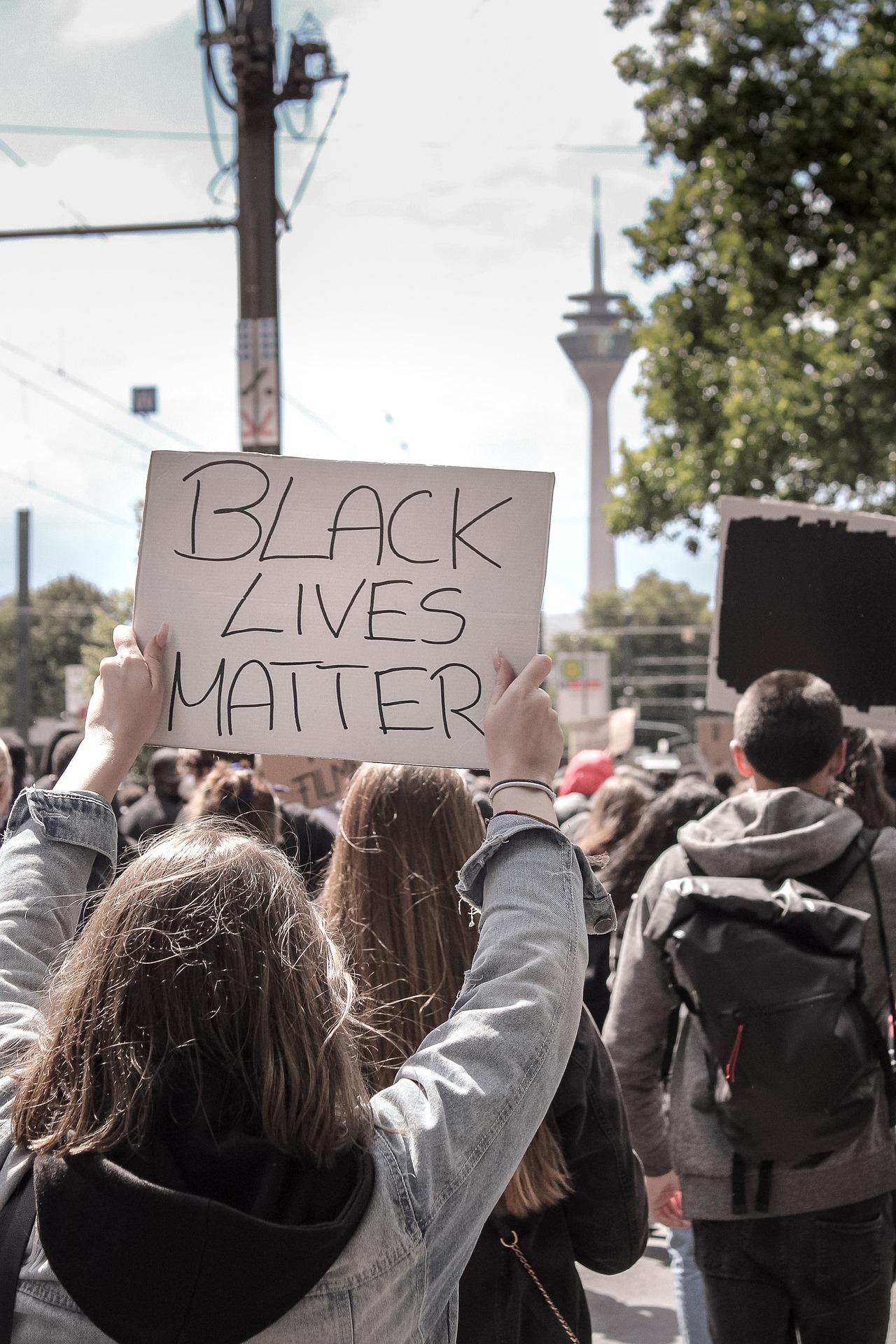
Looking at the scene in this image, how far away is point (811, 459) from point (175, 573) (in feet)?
39.1

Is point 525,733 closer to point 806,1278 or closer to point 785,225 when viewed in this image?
point 806,1278

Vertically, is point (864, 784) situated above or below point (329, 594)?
below

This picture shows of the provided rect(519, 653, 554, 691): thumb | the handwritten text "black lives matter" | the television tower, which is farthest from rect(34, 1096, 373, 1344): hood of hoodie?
the television tower

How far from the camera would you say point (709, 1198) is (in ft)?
8.82

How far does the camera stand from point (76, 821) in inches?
58.9

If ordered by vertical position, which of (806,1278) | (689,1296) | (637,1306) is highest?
(806,1278)

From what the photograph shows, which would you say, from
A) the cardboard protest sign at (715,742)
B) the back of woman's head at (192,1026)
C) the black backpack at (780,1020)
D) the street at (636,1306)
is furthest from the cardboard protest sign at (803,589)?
the cardboard protest sign at (715,742)

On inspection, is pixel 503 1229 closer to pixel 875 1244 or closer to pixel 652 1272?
pixel 875 1244

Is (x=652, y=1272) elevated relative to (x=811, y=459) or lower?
lower

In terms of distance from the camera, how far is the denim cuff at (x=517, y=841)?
1.42 m

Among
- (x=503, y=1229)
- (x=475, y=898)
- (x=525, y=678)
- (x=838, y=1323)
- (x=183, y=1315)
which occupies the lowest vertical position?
(x=838, y=1323)

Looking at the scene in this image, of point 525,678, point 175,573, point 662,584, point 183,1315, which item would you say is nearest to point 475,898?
point 525,678

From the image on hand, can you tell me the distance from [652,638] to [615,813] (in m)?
84.5

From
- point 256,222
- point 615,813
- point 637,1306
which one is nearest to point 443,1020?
point 615,813
